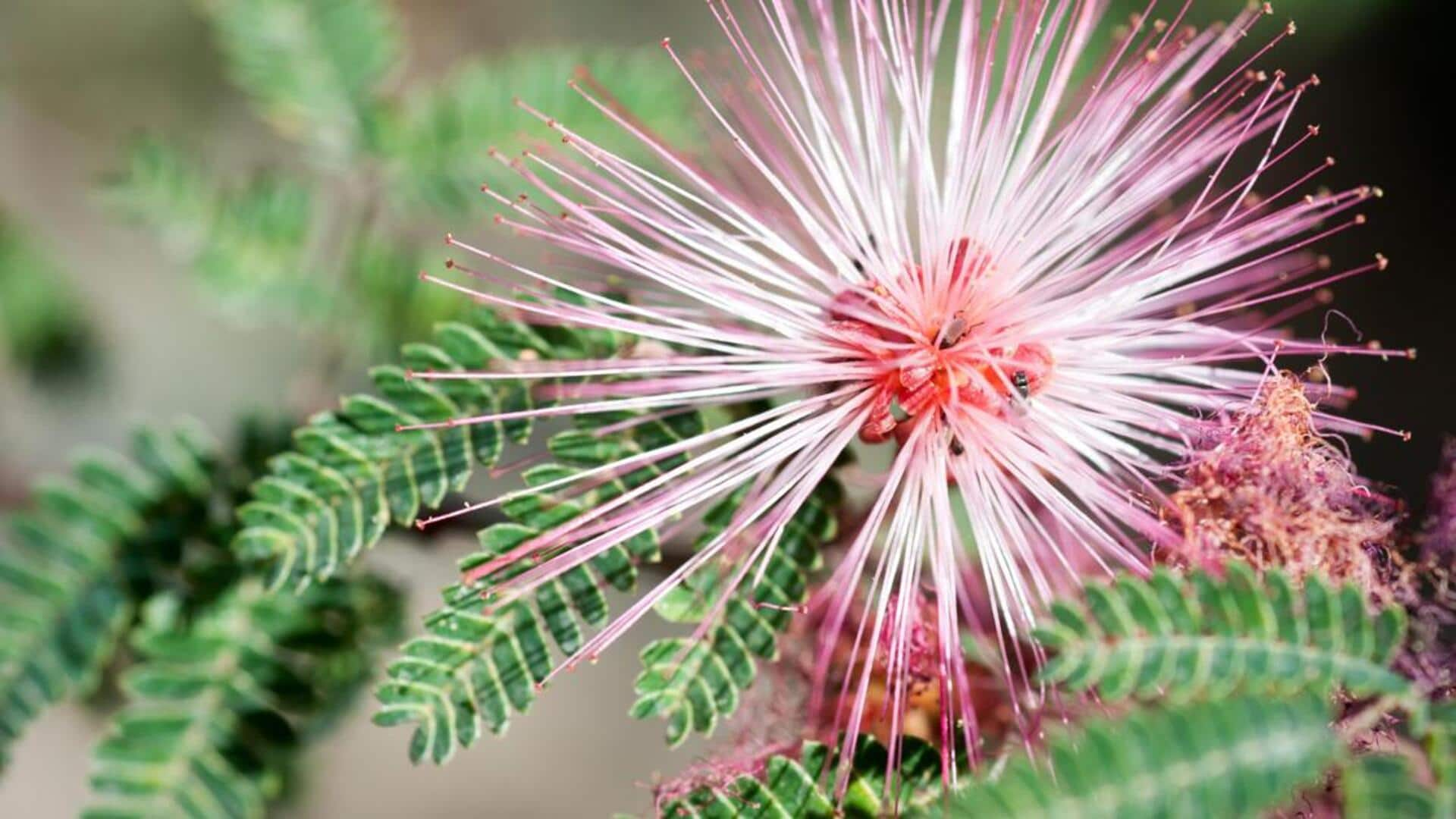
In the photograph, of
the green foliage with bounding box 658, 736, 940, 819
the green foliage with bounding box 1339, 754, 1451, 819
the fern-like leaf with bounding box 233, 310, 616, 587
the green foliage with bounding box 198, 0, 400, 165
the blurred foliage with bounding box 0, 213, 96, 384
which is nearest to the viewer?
the green foliage with bounding box 1339, 754, 1451, 819

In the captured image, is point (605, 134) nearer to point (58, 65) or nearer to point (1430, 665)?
point (1430, 665)

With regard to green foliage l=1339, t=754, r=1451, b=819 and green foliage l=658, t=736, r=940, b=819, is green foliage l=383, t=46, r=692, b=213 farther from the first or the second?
green foliage l=1339, t=754, r=1451, b=819

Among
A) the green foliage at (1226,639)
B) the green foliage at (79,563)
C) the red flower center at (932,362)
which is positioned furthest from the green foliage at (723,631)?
the green foliage at (79,563)

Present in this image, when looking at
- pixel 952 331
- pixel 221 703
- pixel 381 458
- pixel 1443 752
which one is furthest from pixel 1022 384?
pixel 221 703

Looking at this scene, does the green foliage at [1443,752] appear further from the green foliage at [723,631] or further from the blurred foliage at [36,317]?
the blurred foliage at [36,317]

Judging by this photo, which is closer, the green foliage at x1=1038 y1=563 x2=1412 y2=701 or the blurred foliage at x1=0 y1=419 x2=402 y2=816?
the green foliage at x1=1038 y1=563 x2=1412 y2=701

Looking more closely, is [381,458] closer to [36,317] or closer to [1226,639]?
[1226,639]

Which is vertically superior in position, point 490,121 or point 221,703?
point 490,121

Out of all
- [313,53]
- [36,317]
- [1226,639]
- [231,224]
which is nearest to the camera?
[1226,639]

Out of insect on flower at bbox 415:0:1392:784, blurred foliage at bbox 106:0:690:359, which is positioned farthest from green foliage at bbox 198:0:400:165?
insect on flower at bbox 415:0:1392:784
